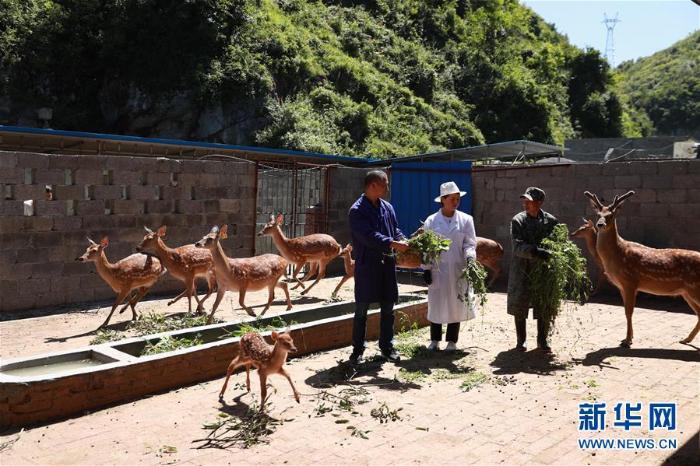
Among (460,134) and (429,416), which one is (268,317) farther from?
(460,134)

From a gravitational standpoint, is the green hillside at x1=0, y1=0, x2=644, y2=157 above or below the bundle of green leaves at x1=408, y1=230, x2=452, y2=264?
above

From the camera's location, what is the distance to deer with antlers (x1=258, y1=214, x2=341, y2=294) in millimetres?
10969

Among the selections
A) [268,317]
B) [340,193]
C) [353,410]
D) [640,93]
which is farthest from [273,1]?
[640,93]

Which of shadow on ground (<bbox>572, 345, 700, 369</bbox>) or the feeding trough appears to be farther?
shadow on ground (<bbox>572, 345, 700, 369</bbox>)

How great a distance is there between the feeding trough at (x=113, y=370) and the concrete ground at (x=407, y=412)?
15 centimetres

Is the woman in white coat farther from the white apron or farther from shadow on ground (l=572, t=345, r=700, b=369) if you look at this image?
shadow on ground (l=572, t=345, r=700, b=369)

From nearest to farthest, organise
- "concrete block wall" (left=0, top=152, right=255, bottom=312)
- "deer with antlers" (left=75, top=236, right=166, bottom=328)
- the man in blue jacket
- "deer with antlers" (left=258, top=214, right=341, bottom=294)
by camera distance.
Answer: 1. the man in blue jacket
2. "deer with antlers" (left=75, top=236, right=166, bottom=328)
3. "concrete block wall" (left=0, top=152, right=255, bottom=312)
4. "deer with antlers" (left=258, top=214, right=341, bottom=294)

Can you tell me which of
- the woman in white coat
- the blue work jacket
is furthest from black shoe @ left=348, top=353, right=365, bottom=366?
the woman in white coat

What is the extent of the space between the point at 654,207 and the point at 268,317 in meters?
8.27

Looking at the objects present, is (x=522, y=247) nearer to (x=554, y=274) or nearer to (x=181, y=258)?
(x=554, y=274)

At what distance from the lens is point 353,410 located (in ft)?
19.0

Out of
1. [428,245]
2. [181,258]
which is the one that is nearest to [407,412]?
[428,245]

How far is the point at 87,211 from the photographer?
10625 millimetres

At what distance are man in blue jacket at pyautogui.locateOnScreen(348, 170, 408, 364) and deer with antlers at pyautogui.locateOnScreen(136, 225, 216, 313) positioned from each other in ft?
10.1
